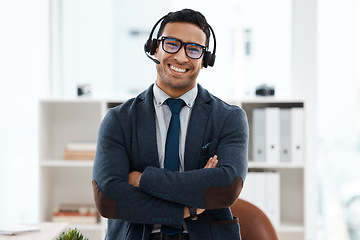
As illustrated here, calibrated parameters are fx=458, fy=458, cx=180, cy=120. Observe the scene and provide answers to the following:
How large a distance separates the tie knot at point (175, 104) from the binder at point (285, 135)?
1696 millimetres

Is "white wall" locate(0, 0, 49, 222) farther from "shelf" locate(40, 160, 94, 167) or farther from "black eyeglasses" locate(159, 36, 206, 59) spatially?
"black eyeglasses" locate(159, 36, 206, 59)

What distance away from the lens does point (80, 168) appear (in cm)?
373

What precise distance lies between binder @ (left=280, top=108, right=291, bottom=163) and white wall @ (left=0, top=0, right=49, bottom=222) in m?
1.96

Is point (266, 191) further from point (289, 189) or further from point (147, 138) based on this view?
point (147, 138)

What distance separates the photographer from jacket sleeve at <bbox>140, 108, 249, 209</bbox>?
1.58 m

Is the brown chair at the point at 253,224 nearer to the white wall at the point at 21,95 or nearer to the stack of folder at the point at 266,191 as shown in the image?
the stack of folder at the point at 266,191

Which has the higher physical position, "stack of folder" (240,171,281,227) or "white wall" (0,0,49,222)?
"white wall" (0,0,49,222)

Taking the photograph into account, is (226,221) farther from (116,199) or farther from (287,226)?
(287,226)

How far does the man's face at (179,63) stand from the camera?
5.55ft

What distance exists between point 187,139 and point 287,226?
6.54 feet

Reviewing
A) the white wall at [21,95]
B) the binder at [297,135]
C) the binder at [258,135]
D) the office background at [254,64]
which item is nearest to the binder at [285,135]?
the binder at [297,135]

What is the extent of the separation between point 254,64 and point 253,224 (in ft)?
6.54

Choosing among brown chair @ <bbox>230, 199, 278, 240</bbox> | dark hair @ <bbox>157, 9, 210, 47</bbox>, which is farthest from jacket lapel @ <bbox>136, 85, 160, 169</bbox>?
brown chair @ <bbox>230, 199, 278, 240</bbox>

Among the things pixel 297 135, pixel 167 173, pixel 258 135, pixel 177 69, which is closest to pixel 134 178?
pixel 167 173
